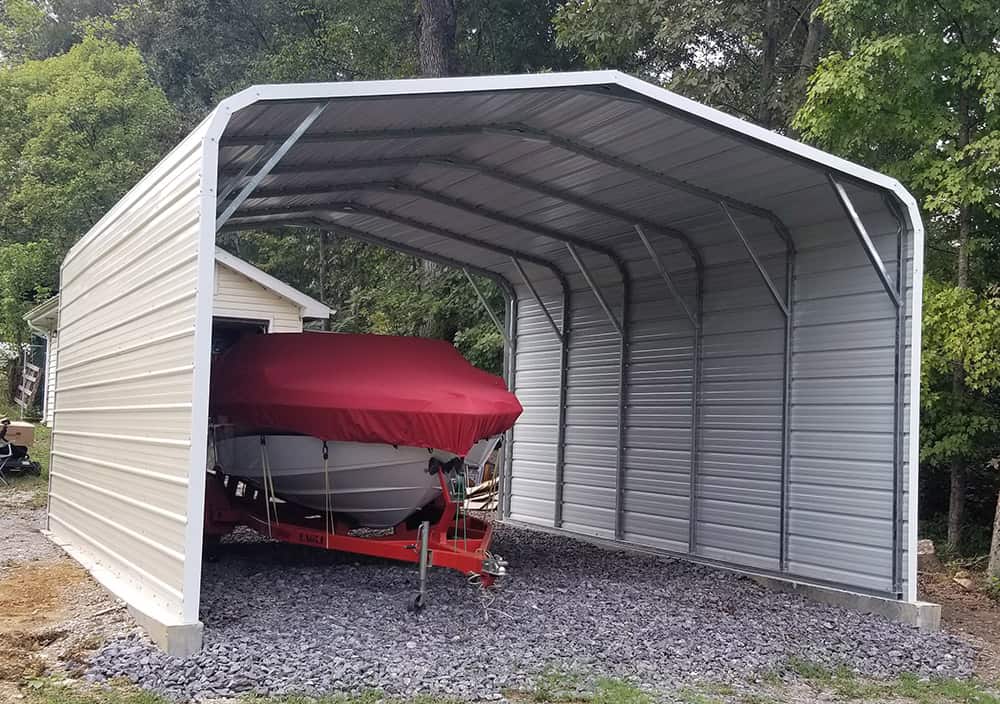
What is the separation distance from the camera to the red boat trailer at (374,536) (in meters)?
7.12

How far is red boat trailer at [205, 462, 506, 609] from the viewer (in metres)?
7.12

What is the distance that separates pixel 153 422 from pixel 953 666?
545 cm

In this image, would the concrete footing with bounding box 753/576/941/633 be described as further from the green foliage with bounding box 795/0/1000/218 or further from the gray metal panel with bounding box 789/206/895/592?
the green foliage with bounding box 795/0/1000/218

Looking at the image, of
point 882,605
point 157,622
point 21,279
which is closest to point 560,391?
point 882,605

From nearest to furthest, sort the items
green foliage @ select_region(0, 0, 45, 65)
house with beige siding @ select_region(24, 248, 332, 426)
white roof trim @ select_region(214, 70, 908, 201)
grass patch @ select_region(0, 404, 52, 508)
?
white roof trim @ select_region(214, 70, 908, 201), grass patch @ select_region(0, 404, 52, 508), house with beige siding @ select_region(24, 248, 332, 426), green foliage @ select_region(0, 0, 45, 65)

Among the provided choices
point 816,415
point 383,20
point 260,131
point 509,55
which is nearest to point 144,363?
point 260,131

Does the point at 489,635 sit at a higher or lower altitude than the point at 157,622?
lower

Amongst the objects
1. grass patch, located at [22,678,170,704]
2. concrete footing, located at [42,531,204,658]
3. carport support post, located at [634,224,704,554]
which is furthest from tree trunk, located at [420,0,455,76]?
grass patch, located at [22,678,170,704]

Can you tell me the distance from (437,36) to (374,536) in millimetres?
14681

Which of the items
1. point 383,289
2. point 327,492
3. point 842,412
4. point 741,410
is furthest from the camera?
point 383,289

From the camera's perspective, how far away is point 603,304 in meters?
11.0

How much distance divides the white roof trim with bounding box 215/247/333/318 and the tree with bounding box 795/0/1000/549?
780cm

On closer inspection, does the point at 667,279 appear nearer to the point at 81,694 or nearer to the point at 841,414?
the point at 841,414

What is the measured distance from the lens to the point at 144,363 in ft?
22.8
